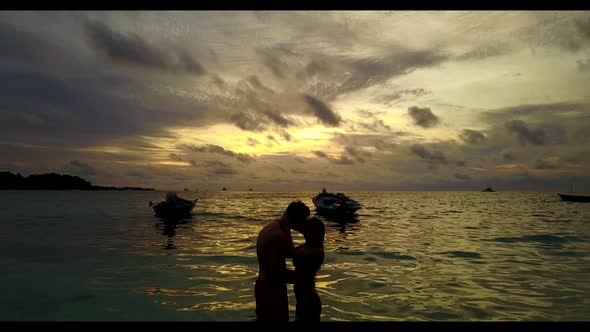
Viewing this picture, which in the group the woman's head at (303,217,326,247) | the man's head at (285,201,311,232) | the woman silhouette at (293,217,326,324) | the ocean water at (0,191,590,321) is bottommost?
the ocean water at (0,191,590,321)

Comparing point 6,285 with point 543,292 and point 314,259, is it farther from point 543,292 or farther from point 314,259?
point 543,292

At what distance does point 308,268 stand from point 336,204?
4579 centimetres

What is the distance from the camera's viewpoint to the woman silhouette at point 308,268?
4.26 metres

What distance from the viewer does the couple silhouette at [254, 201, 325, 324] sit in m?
4.19

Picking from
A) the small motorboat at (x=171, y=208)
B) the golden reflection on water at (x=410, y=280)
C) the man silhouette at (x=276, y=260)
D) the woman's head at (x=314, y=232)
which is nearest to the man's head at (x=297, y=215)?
the man silhouette at (x=276, y=260)

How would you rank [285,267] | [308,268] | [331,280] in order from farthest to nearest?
[331,280] → [308,268] → [285,267]

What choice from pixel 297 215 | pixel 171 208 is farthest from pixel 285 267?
pixel 171 208

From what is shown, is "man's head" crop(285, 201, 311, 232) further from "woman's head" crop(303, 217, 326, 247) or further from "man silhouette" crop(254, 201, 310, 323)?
"woman's head" crop(303, 217, 326, 247)

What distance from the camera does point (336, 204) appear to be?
49.7 m

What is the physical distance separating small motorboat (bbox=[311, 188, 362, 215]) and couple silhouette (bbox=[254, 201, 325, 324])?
4157 centimetres

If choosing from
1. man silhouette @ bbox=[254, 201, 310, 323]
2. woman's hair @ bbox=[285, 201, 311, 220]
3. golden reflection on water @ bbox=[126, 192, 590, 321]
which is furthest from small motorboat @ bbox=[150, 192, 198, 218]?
woman's hair @ bbox=[285, 201, 311, 220]

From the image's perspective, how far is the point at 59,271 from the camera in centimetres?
1750

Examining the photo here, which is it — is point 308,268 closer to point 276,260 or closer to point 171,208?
point 276,260
